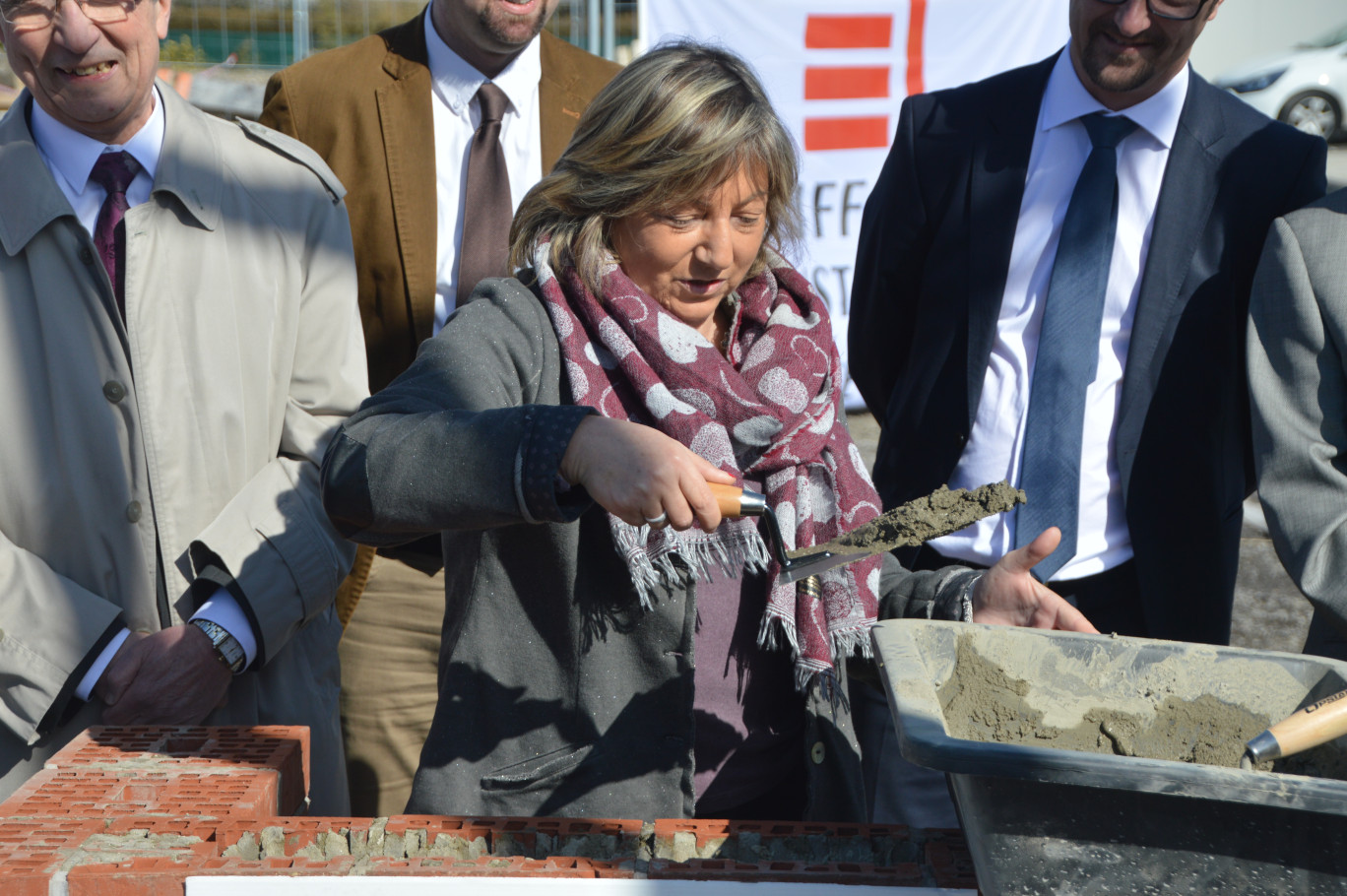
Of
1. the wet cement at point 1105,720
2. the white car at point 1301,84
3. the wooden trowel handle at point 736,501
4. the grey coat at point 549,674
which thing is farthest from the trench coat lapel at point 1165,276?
the white car at point 1301,84

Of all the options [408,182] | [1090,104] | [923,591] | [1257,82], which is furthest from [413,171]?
[1257,82]

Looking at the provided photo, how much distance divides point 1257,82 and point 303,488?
10183 mm

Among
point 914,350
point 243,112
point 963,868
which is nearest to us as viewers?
point 963,868

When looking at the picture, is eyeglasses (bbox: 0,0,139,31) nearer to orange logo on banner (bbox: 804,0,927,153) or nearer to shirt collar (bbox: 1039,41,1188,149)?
shirt collar (bbox: 1039,41,1188,149)

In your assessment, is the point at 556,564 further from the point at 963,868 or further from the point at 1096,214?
the point at 1096,214

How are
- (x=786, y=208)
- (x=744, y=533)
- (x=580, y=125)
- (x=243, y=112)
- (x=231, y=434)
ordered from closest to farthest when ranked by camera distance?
(x=744, y=533), (x=580, y=125), (x=786, y=208), (x=231, y=434), (x=243, y=112)

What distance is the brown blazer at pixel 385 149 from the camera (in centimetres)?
286

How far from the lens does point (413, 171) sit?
2902 millimetres

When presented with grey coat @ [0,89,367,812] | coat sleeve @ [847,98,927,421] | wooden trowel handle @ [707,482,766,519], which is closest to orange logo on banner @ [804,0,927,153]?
coat sleeve @ [847,98,927,421]

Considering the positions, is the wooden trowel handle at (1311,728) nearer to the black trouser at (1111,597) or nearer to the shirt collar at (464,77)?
the black trouser at (1111,597)

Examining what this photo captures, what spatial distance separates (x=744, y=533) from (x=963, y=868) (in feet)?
1.84

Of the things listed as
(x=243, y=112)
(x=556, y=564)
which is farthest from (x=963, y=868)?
(x=243, y=112)

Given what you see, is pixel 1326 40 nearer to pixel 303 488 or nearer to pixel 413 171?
pixel 413 171

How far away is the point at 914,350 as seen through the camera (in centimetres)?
268
